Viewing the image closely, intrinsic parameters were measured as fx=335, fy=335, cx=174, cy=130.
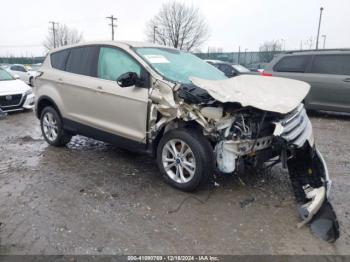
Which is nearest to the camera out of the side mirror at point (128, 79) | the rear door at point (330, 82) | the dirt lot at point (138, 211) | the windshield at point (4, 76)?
the dirt lot at point (138, 211)

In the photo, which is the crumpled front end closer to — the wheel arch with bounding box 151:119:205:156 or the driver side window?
the wheel arch with bounding box 151:119:205:156

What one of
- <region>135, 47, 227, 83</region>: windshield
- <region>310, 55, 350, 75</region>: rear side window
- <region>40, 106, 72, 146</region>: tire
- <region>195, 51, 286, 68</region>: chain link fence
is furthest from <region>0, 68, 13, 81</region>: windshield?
<region>195, 51, 286, 68</region>: chain link fence

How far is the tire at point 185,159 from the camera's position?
3.68 metres

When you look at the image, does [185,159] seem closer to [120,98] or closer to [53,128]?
[120,98]

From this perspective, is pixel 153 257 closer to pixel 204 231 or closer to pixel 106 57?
pixel 204 231

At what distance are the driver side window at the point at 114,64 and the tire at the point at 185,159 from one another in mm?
1004

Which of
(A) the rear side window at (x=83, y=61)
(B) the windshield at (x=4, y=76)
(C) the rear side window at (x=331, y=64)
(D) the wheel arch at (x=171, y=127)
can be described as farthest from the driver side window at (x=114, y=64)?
(B) the windshield at (x=4, y=76)

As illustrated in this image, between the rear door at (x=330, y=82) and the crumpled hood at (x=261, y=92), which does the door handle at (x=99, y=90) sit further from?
the rear door at (x=330, y=82)

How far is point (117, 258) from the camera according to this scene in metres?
2.74

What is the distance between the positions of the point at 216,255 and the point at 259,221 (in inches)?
30.0

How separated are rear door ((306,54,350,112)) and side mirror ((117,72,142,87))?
20.1 feet

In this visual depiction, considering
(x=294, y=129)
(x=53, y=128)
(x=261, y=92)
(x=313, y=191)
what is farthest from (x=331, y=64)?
(x=53, y=128)

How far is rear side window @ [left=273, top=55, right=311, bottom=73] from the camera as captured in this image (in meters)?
8.95

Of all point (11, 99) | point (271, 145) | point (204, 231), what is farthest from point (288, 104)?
point (11, 99)
